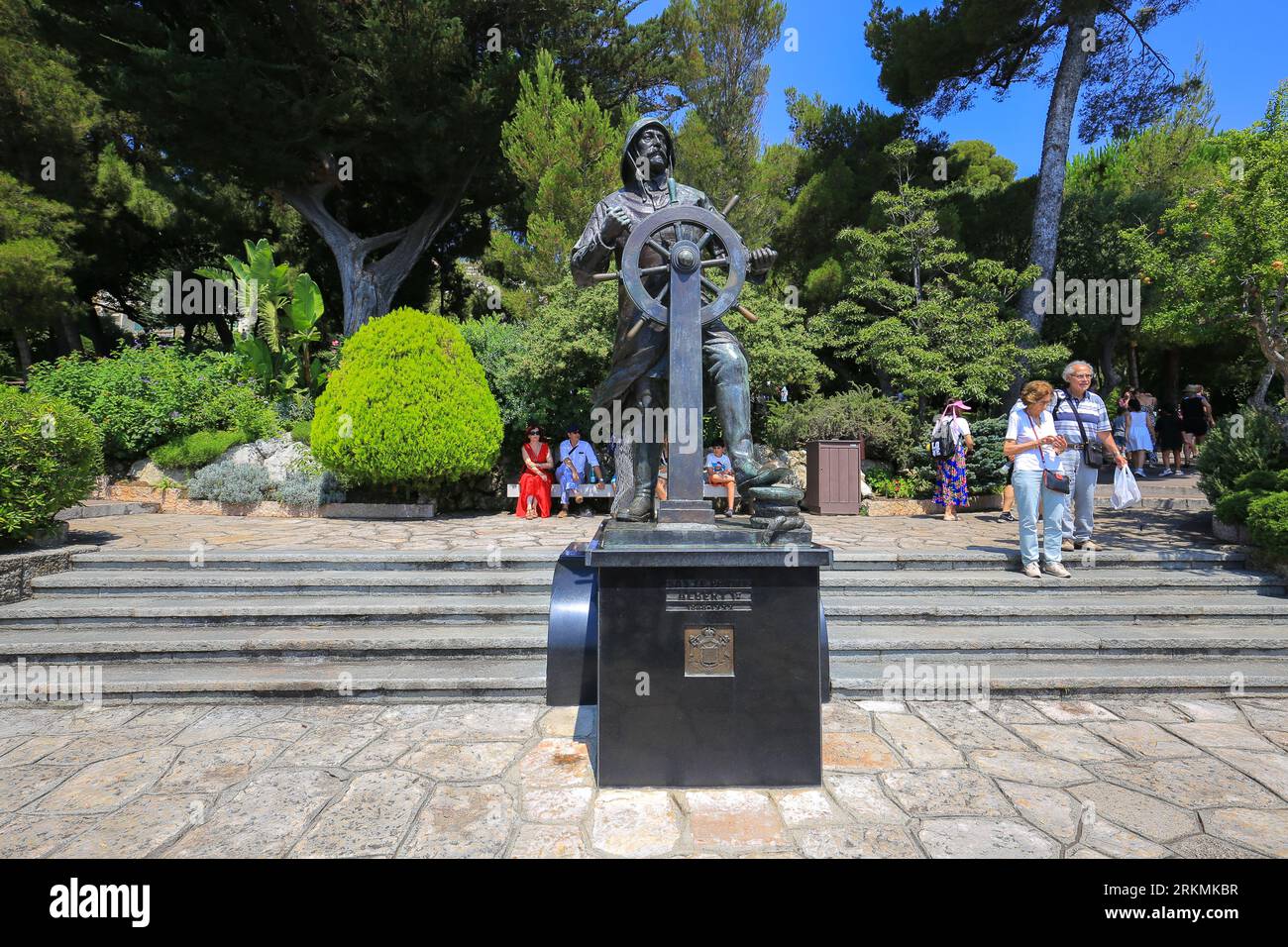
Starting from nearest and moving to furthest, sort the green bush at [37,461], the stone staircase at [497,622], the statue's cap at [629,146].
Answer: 1. the statue's cap at [629,146]
2. the stone staircase at [497,622]
3. the green bush at [37,461]

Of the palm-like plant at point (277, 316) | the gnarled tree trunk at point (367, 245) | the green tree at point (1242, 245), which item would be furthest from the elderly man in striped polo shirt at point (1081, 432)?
the gnarled tree trunk at point (367, 245)

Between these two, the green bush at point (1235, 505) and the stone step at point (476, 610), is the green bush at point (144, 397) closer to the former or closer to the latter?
the stone step at point (476, 610)

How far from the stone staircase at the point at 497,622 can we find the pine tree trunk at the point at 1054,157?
892cm

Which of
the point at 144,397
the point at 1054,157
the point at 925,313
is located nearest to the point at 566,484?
the point at 144,397

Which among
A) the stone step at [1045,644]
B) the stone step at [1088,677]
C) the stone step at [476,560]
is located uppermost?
the stone step at [476,560]

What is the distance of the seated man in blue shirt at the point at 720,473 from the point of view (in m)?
9.23

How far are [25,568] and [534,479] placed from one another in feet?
18.1

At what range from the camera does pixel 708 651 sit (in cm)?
306

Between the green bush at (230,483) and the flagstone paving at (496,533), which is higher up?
the green bush at (230,483)

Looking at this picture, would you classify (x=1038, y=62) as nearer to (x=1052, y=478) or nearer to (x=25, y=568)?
(x=1052, y=478)

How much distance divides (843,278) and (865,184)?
8.70 feet

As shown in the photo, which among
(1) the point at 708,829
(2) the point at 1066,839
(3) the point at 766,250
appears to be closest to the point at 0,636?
(1) the point at 708,829

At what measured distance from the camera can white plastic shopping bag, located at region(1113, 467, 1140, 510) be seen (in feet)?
20.1

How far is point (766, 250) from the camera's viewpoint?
375 centimetres
